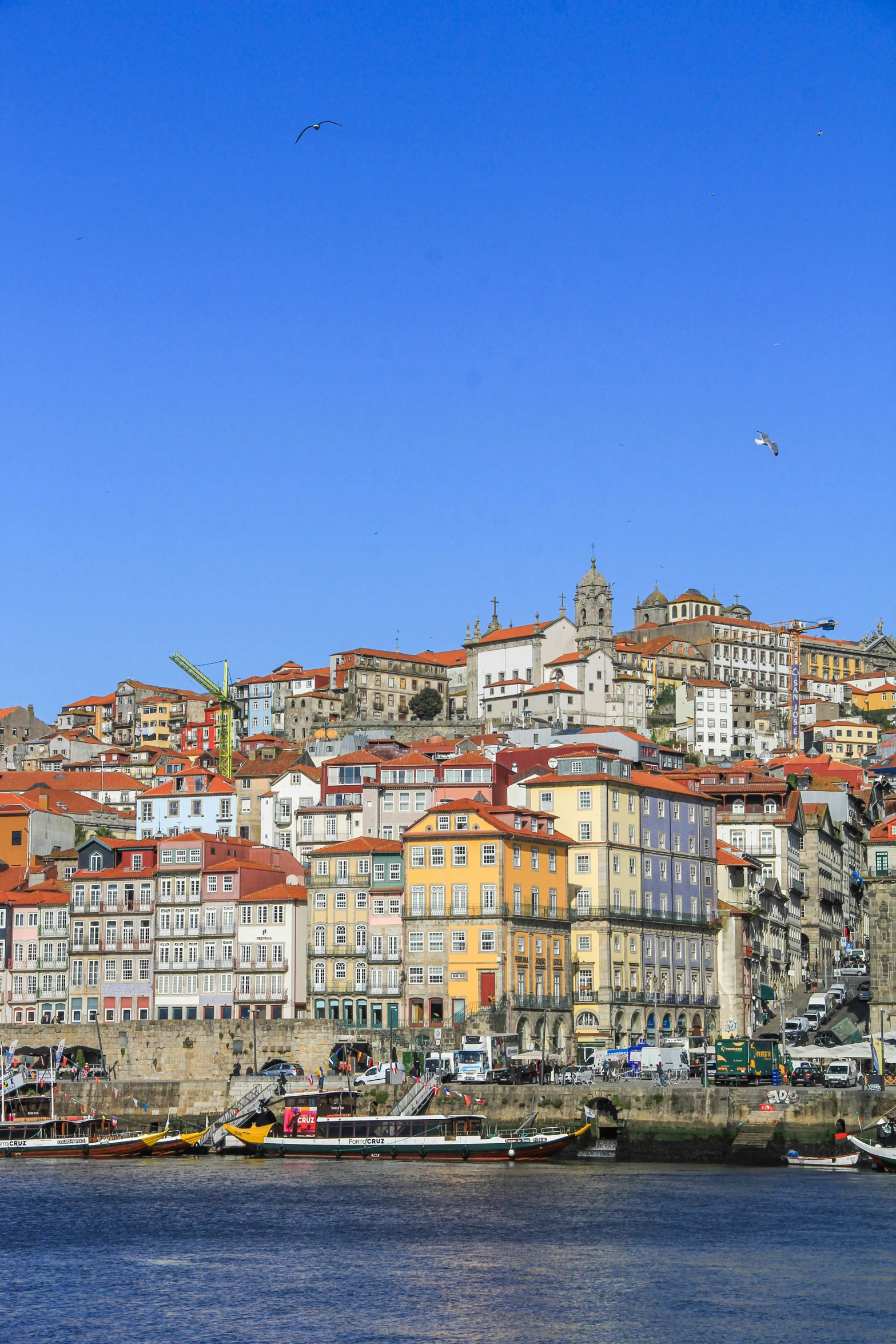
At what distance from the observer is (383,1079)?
8475 centimetres

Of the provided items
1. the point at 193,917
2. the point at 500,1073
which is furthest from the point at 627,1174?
the point at 193,917

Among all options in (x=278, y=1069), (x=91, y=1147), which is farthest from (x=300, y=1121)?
(x=91, y=1147)

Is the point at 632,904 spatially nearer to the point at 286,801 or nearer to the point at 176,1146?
the point at 286,801

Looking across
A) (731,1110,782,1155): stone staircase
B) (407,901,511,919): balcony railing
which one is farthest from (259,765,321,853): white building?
(731,1110,782,1155): stone staircase

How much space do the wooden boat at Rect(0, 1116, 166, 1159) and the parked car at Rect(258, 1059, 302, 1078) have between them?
5.07 metres

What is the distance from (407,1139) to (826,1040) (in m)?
21.7

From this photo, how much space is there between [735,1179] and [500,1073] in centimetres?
1645

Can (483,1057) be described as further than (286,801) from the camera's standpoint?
No

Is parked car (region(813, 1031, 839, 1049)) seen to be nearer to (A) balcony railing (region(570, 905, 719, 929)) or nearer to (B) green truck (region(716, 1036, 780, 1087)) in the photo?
(B) green truck (region(716, 1036, 780, 1087))

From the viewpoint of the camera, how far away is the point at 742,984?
361 ft

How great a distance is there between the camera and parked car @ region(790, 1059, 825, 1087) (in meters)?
80.9

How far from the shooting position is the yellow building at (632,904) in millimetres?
100250

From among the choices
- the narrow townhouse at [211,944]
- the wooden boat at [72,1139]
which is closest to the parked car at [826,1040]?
the narrow townhouse at [211,944]

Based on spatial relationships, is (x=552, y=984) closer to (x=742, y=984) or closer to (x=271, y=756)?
(x=742, y=984)
